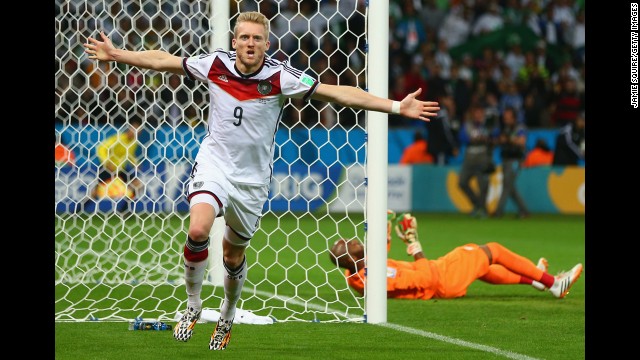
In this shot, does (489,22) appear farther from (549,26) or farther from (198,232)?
(198,232)

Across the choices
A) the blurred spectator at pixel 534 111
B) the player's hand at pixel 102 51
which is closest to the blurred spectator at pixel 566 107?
the blurred spectator at pixel 534 111

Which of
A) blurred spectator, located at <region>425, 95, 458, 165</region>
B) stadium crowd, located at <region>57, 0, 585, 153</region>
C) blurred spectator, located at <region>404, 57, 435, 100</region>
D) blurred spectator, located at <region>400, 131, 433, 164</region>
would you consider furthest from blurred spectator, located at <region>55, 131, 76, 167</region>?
blurred spectator, located at <region>404, 57, 435, 100</region>

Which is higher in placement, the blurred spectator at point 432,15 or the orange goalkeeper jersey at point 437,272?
the blurred spectator at point 432,15

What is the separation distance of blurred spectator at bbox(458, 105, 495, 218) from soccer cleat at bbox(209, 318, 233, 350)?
42.2 feet

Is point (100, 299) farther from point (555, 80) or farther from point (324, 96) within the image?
point (555, 80)

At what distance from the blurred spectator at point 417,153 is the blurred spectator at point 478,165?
3.62ft

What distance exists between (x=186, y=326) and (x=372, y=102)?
1679 mm

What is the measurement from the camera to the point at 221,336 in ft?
21.1

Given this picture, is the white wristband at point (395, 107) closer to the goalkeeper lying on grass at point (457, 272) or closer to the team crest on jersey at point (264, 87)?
the team crest on jersey at point (264, 87)

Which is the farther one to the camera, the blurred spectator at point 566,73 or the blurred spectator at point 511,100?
the blurred spectator at point 566,73

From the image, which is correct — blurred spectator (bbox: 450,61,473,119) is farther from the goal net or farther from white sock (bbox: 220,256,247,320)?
white sock (bbox: 220,256,247,320)

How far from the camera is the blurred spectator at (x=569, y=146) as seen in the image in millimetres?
20234

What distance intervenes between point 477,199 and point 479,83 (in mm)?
3761

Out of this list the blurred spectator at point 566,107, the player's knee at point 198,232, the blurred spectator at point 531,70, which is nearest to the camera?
the player's knee at point 198,232
